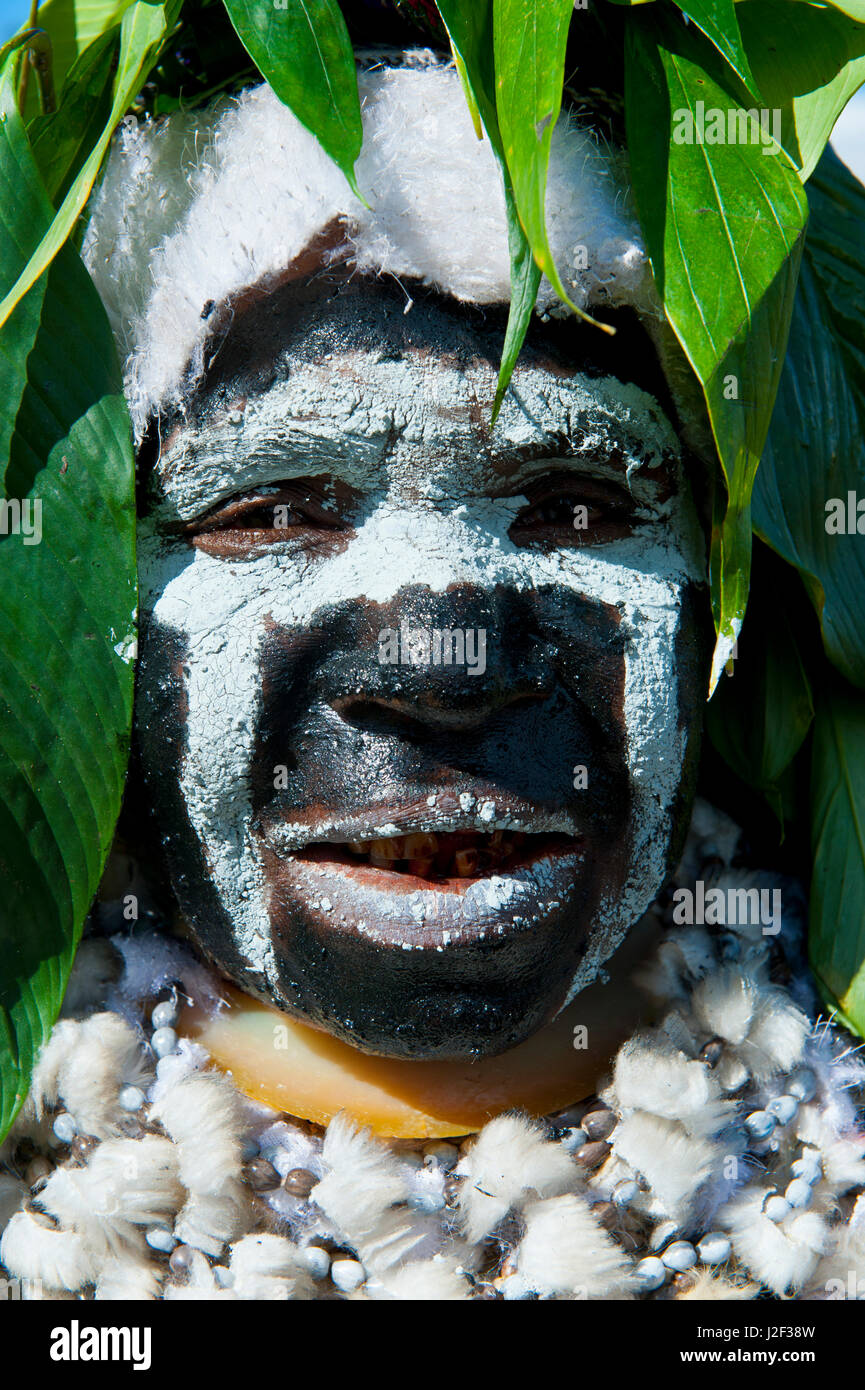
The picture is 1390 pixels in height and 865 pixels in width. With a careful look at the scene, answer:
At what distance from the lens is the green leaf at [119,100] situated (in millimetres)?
1206

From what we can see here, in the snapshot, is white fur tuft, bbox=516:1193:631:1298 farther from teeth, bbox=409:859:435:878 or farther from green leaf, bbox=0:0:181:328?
green leaf, bbox=0:0:181:328

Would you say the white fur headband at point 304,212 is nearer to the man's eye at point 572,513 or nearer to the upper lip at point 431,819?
the man's eye at point 572,513

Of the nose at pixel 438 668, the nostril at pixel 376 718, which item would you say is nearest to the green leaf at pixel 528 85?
the nose at pixel 438 668

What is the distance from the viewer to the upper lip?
50.6 inches

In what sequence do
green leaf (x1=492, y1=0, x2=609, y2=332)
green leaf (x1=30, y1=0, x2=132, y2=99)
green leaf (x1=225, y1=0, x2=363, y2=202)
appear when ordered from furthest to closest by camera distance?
green leaf (x1=30, y1=0, x2=132, y2=99), green leaf (x1=225, y1=0, x2=363, y2=202), green leaf (x1=492, y1=0, x2=609, y2=332)

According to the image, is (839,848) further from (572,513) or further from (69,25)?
(69,25)

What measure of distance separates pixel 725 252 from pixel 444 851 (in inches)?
28.2

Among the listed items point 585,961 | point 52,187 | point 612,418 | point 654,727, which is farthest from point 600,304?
point 585,961

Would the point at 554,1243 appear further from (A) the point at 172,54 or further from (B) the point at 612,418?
(A) the point at 172,54

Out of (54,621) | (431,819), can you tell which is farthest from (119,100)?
(431,819)

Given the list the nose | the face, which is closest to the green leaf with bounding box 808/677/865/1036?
the face

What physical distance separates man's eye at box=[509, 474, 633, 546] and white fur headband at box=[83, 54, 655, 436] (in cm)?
21

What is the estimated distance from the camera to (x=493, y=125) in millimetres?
1180

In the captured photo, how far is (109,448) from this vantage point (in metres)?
1.32
